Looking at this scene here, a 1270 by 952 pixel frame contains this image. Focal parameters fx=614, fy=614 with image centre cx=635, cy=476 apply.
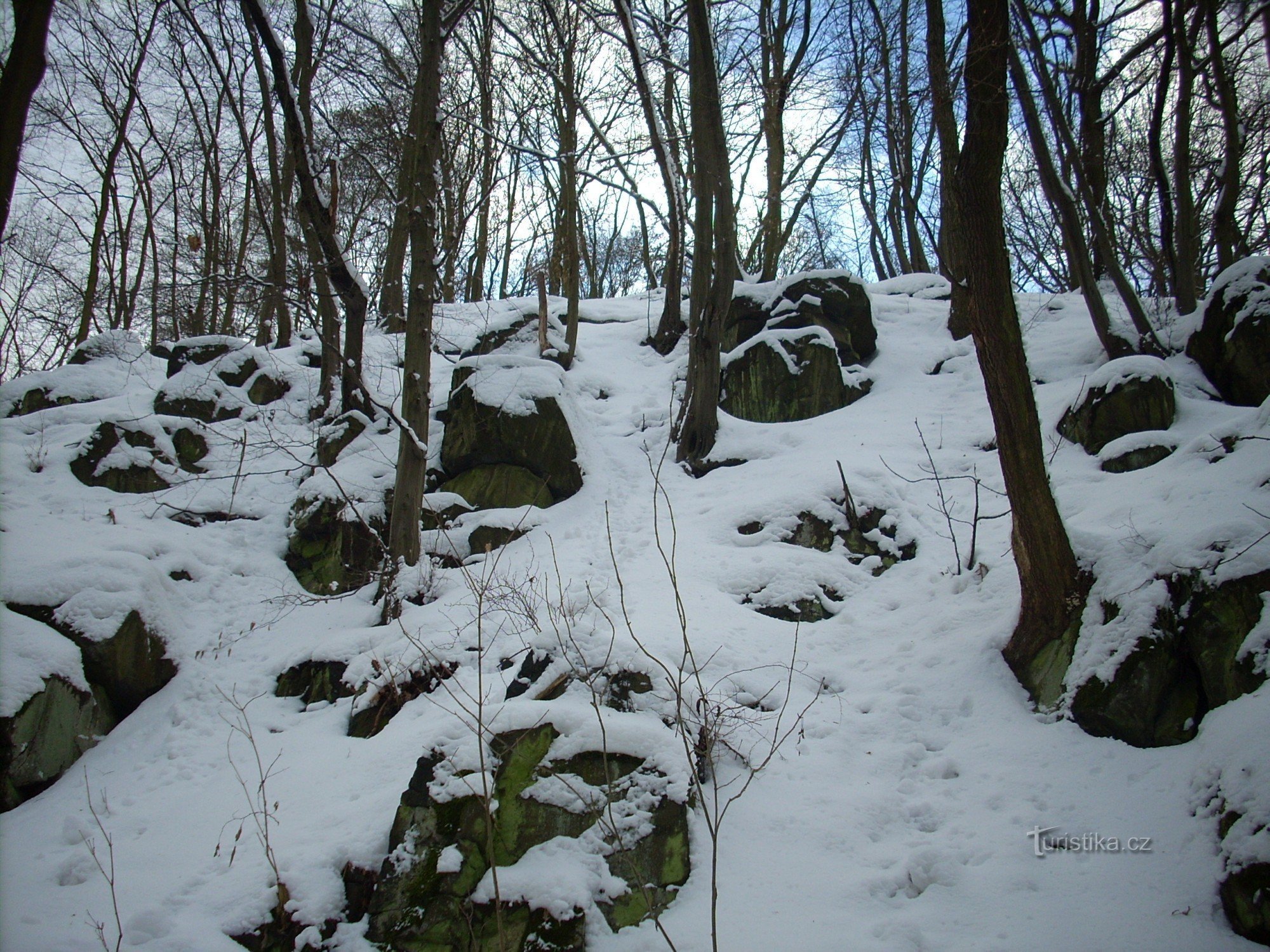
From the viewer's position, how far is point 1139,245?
37.1 ft

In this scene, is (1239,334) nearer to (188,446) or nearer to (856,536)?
(856,536)

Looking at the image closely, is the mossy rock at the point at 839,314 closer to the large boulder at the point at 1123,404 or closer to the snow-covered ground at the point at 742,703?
the snow-covered ground at the point at 742,703

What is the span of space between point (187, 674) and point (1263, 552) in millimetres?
7171

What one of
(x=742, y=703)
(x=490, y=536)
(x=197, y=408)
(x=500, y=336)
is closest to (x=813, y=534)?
(x=742, y=703)

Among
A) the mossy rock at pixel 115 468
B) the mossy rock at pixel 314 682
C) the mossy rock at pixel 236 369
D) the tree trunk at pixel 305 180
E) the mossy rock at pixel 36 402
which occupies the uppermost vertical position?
the tree trunk at pixel 305 180

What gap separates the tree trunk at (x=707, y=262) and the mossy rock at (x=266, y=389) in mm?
7093

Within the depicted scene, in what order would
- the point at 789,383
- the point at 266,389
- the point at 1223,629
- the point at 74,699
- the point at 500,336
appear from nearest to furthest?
the point at 1223,629
the point at 74,699
the point at 789,383
the point at 266,389
the point at 500,336

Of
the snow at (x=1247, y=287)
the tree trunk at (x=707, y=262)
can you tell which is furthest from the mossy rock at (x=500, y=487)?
the snow at (x=1247, y=287)

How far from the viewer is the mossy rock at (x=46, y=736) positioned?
3744mm

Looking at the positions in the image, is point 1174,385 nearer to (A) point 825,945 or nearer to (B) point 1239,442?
(B) point 1239,442

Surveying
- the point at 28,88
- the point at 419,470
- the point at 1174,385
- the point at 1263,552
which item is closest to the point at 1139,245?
the point at 1174,385

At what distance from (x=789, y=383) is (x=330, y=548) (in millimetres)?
6506

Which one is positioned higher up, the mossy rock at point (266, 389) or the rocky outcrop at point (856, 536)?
the mossy rock at point (266, 389)

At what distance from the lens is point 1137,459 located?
5859 millimetres
